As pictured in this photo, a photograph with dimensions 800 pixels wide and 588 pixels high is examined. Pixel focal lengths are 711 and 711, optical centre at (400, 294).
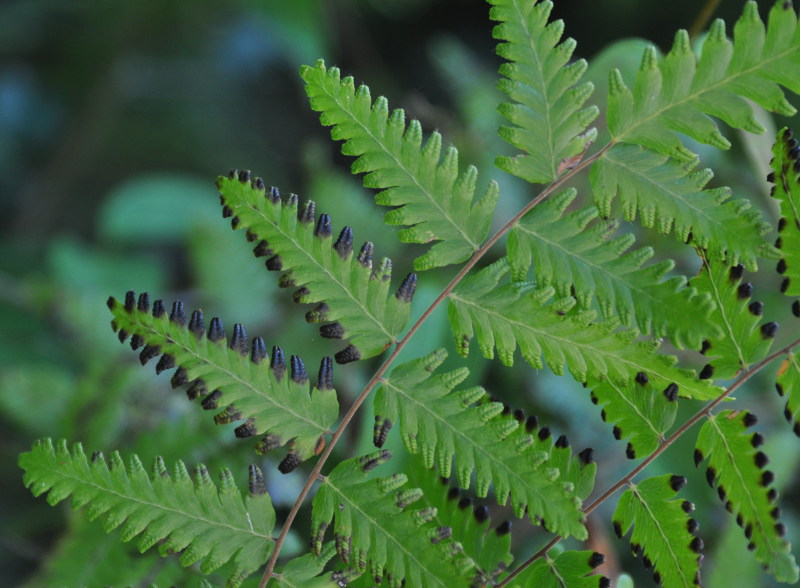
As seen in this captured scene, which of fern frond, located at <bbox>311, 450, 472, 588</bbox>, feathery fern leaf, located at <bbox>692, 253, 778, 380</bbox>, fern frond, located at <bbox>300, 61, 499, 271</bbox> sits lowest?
fern frond, located at <bbox>311, 450, 472, 588</bbox>

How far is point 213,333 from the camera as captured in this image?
53cm

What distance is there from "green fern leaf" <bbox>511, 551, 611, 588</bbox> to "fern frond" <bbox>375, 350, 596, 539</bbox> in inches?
1.8

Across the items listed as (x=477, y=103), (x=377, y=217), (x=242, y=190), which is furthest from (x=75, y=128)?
(x=242, y=190)

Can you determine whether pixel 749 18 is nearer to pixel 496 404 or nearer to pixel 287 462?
pixel 496 404

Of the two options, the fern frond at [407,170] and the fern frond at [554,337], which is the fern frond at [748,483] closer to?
the fern frond at [554,337]

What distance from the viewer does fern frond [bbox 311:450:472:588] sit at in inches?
19.4

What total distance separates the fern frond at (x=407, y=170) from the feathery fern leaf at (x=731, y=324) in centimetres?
17

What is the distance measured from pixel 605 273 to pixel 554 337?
0.19 feet

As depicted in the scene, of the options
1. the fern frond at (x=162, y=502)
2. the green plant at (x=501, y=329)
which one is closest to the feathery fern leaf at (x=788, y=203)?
the green plant at (x=501, y=329)

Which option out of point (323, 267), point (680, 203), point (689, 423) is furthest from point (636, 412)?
point (323, 267)

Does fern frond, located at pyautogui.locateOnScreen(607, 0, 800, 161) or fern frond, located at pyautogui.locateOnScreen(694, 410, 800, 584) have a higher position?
fern frond, located at pyautogui.locateOnScreen(607, 0, 800, 161)

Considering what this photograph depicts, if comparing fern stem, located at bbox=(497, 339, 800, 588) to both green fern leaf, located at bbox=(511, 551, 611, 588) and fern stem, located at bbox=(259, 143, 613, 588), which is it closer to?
green fern leaf, located at bbox=(511, 551, 611, 588)

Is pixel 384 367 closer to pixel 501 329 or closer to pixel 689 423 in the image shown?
pixel 501 329

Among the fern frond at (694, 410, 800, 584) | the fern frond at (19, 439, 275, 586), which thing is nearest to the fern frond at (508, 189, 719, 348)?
the fern frond at (694, 410, 800, 584)
